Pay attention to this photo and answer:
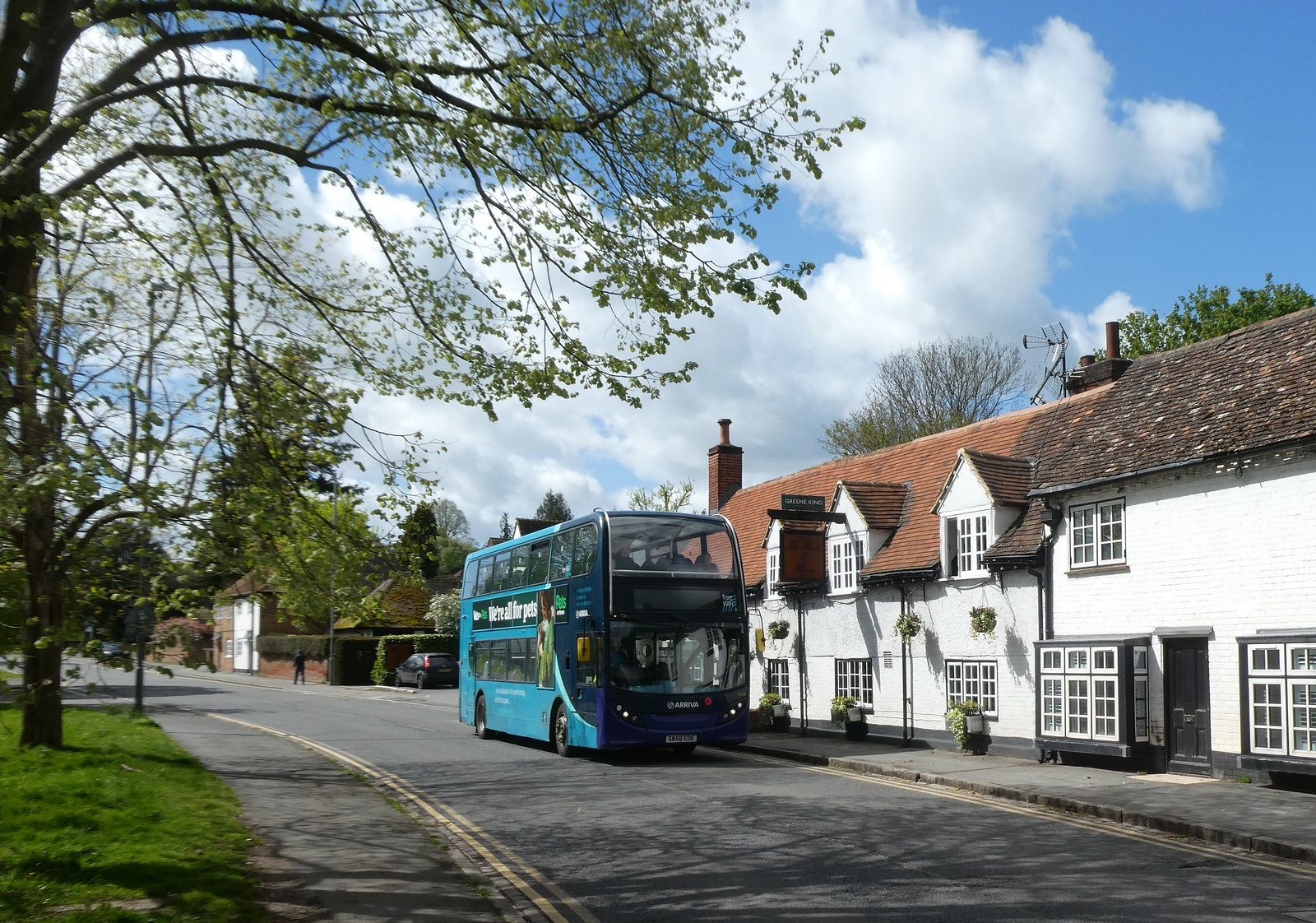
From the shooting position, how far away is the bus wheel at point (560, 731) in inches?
803

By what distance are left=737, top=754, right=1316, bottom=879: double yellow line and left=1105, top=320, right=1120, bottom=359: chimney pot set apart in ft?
37.9

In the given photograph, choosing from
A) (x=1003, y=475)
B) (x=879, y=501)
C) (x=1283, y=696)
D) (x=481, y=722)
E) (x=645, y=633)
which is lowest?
(x=481, y=722)

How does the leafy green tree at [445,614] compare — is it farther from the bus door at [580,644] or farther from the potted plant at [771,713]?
the bus door at [580,644]

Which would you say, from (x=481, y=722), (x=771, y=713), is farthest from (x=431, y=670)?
(x=771, y=713)

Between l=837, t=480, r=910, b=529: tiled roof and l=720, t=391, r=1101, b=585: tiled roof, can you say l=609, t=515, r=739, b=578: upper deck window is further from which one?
l=837, t=480, r=910, b=529: tiled roof

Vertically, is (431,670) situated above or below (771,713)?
below

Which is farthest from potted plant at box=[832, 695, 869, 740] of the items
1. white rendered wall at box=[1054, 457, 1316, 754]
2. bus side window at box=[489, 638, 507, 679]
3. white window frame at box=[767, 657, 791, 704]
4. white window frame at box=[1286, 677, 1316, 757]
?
white window frame at box=[1286, 677, 1316, 757]

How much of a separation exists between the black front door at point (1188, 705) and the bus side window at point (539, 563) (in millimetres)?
10697

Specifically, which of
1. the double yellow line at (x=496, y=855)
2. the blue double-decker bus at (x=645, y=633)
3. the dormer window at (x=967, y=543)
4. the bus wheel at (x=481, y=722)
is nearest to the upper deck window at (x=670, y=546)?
the blue double-decker bus at (x=645, y=633)

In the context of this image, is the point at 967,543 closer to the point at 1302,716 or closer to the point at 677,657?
the point at 677,657

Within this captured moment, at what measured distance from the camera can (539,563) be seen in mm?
21828

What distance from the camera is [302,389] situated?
11.1m

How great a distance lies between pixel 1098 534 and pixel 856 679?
731 cm

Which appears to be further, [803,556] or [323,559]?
[803,556]
